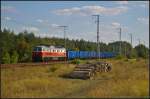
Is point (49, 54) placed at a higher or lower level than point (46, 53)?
lower

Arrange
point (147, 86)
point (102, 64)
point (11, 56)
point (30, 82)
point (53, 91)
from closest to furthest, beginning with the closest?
point (147, 86)
point (53, 91)
point (30, 82)
point (102, 64)
point (11, 56)

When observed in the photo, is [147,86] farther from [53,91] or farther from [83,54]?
[83,54]

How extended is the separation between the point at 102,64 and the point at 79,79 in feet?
25.3

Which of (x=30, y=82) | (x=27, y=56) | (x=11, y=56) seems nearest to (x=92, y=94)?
Answer: (x=30, y=82)

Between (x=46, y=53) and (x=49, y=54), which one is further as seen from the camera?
(x=49, y=54)

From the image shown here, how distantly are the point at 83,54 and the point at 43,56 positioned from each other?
28143mm

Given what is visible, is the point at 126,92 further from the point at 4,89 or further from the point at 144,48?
the point at 144,48

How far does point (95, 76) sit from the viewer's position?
28422 mm

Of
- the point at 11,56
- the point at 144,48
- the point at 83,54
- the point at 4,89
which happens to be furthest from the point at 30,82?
the point at 144,48

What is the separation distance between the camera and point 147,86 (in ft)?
55.3

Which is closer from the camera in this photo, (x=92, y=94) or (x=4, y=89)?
(x=92, y=94)

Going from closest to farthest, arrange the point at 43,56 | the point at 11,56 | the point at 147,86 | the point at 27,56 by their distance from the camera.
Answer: the point at 147,86 → the point at 43,56 → the point at 11,56 → the point at 27,56

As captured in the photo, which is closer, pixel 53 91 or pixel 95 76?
pixel 53 91

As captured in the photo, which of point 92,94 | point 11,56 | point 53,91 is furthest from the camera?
point 11,56
